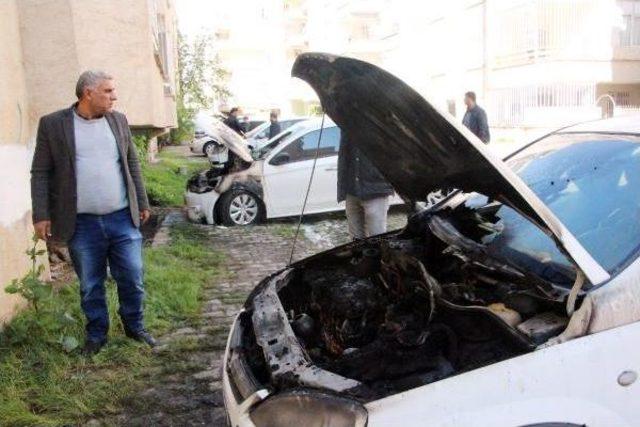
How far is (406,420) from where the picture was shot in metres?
1.74

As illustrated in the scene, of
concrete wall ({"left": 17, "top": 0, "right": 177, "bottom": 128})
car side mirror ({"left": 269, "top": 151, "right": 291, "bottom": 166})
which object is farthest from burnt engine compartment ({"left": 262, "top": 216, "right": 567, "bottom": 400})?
car side mirror ({"left": 269, "top": 151, "right": 291, "bottom": 166})

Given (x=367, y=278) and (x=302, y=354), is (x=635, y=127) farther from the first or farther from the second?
(x=302, y=354)

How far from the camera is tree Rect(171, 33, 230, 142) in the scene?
26984 mm

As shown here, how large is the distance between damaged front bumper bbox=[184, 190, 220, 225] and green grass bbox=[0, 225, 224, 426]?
10.1 feet

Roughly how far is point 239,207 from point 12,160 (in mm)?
4177

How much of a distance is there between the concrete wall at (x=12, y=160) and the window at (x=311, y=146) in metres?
4.16

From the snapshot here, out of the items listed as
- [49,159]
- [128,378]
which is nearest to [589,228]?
[128,378]

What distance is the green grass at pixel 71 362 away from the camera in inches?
127

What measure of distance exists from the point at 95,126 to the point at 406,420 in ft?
9.19

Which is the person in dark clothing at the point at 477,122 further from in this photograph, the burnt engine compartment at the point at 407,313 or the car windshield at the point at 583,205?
the burnt engine compartment at the point at 407,313

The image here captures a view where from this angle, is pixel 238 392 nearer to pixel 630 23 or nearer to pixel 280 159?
pixel 280 159

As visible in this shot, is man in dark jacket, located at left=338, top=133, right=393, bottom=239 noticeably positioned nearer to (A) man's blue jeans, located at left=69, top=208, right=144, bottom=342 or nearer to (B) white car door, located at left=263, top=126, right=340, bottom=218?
(A) man's blue jeans, located at left=69, top=208, right=144, bottom=342

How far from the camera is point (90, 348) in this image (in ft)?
12.5

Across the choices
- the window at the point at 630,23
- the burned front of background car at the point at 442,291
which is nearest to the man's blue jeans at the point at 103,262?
the burned front of background car at the point at 442,291
